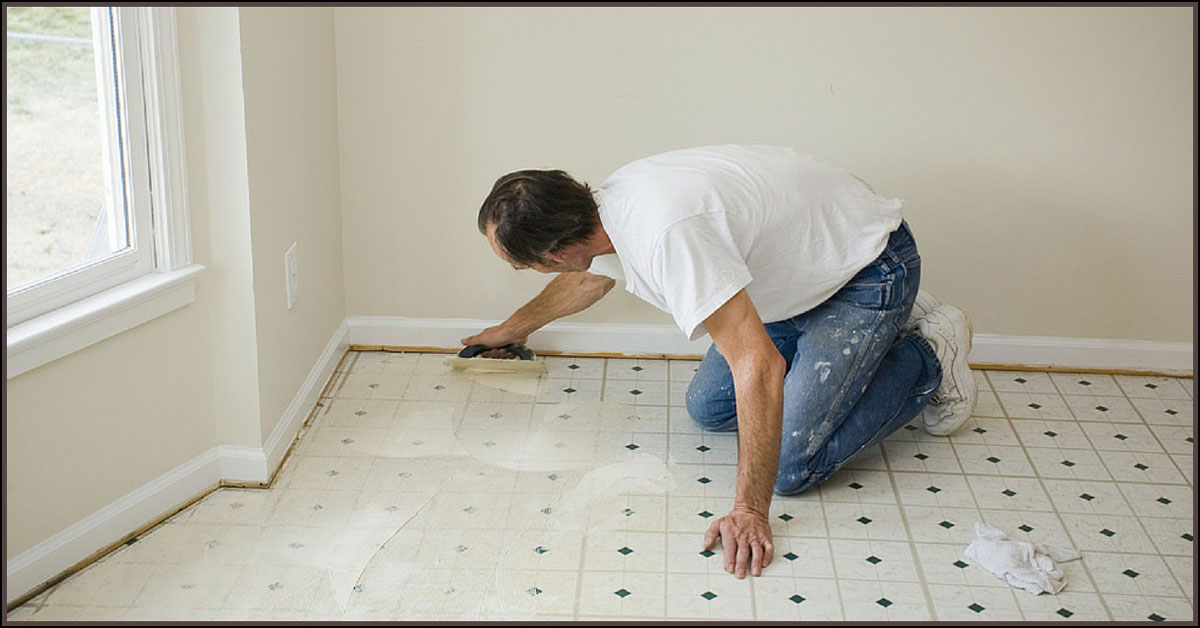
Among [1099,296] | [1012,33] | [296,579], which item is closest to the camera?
[296,579]

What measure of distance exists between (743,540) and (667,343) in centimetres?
104

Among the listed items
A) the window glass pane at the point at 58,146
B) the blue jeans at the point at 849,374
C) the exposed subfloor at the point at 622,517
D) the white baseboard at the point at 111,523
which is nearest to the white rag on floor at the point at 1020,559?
the exposed subfloor at the point at 622,517

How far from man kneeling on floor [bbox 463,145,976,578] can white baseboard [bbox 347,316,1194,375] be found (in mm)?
414

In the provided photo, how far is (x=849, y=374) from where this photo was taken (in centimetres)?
238

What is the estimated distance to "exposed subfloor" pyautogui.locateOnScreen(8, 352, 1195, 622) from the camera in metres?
1.99

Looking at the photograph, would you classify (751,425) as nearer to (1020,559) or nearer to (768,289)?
(768,289)

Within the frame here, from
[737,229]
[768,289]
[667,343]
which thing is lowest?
[667,343]

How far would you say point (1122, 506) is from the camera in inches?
93.1

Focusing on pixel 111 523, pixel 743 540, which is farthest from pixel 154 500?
pixel 743 540

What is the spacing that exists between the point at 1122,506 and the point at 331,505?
1590 millimetres

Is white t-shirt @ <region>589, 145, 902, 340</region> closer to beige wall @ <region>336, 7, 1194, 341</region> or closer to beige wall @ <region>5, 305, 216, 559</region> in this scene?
beige wall @ <region>336, 7, 1194, 341</region>

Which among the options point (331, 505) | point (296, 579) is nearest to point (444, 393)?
point (331, 505)

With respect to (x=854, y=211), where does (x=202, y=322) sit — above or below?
below

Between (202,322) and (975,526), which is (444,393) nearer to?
(202,322)
